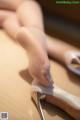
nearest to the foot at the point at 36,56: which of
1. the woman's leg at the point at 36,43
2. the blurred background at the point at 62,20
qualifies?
the woman's leg at the point at 36,43

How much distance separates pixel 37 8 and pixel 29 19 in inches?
2.9

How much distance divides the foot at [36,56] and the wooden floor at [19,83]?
53mm

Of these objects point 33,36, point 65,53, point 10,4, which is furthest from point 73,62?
Result: point 10,4

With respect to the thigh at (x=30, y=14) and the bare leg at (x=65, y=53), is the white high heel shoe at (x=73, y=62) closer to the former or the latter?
the bare leg at (x=65, y=53)

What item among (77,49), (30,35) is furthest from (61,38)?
(30,35)

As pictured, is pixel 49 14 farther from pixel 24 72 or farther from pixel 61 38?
pixel 24 72

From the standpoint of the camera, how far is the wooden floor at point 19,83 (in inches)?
27.2

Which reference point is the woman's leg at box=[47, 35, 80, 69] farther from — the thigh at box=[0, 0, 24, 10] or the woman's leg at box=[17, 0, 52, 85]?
the thigh at box=[0, 0, 24, 10]

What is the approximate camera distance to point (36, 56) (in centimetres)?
71

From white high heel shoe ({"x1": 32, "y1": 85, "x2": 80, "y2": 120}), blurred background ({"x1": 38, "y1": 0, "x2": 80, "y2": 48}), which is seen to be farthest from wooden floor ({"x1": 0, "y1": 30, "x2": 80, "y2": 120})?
blurred background ({"x1": 38, "y1": 0, "x2": 80, "y2": 48})

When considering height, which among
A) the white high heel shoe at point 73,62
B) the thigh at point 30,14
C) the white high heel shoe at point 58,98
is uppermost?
the thigh at point 30,14

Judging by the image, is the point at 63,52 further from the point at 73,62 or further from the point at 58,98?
the point at 58,98

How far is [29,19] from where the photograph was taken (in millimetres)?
812

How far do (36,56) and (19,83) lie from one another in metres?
0.09
